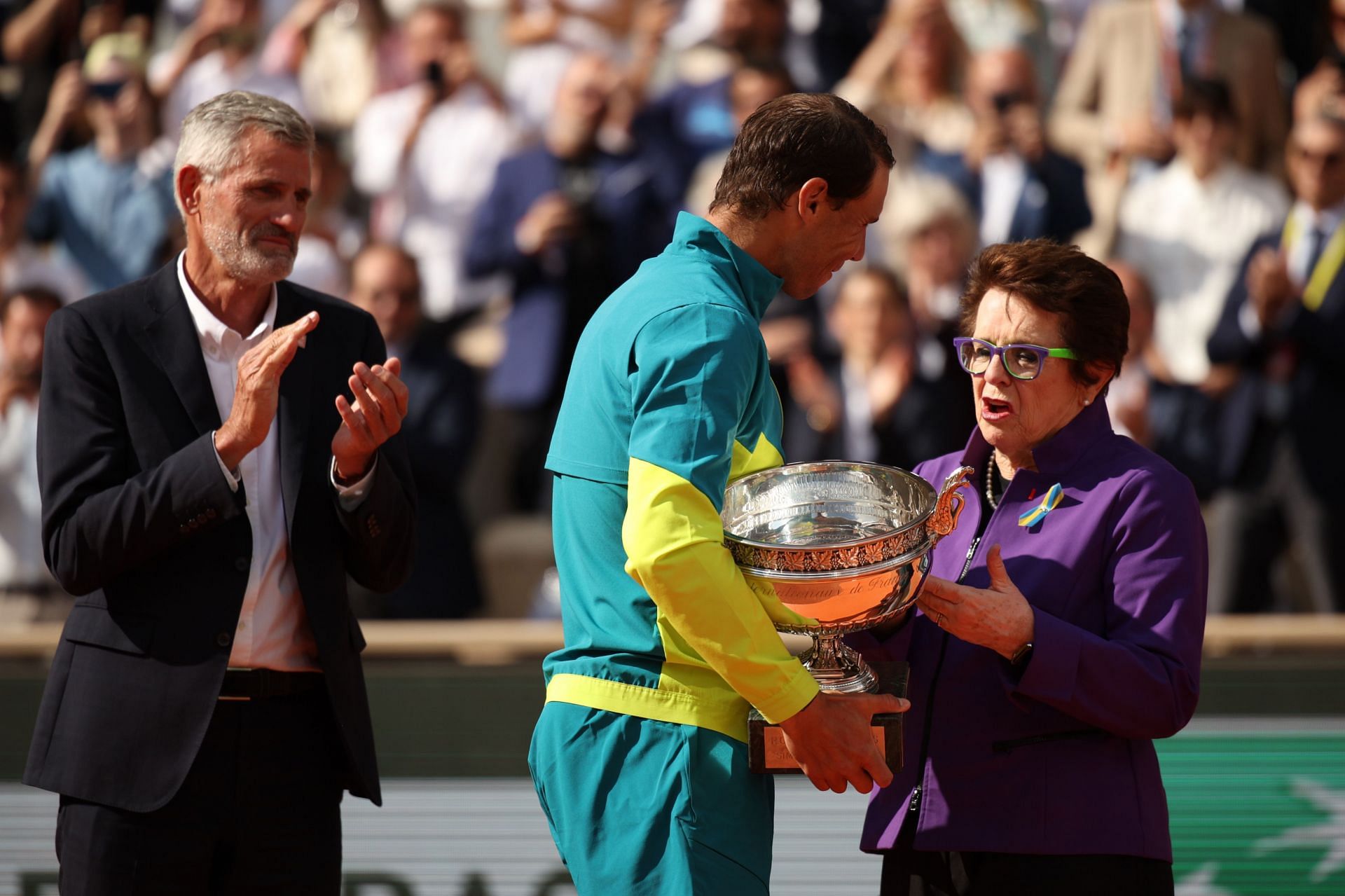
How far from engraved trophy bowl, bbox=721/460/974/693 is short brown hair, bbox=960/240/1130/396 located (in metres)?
0.34

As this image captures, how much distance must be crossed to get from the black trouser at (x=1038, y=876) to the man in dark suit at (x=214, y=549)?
1070mm

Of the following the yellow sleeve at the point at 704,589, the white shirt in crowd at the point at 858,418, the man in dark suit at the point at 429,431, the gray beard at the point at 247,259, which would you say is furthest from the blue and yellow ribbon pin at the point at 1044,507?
the man in dark suit at the point at 429,431

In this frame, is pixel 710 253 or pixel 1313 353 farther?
pixel 1313 353

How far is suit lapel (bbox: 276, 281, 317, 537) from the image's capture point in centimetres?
299

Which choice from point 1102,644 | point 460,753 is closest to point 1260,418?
point 460,753

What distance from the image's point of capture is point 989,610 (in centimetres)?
260

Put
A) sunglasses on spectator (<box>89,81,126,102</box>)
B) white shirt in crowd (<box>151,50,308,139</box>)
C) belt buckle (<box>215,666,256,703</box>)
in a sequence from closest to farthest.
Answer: belt buckle (<box>215,666,256,703</box>) < sunglasses on spectator (<box>89,81,126,102</box>) < white shirt in crowd (<box>151,50,308,139</box>)

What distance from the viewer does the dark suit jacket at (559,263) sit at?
22.6 ft

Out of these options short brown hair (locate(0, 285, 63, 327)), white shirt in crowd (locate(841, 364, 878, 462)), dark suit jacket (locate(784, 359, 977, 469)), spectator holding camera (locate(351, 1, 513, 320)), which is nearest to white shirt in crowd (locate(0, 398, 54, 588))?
short brown hair (locate(0, 285, 63, 327))

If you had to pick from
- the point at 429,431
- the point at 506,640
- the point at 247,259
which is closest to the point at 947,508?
the point at 247,259

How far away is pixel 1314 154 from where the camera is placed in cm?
635

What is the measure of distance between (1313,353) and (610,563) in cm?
454

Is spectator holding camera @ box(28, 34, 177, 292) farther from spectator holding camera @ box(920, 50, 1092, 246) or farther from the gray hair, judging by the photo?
the gray hair

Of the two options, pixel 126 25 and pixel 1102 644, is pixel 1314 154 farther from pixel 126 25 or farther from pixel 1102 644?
pixel 126 25
